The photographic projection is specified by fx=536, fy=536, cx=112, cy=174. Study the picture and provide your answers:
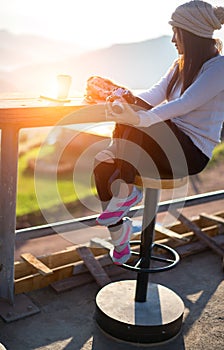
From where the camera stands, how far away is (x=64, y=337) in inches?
103

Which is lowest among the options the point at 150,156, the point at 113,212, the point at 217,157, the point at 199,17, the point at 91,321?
the point at 217,157

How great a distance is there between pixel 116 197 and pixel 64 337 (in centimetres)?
78

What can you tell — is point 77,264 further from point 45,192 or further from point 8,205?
point 45,192

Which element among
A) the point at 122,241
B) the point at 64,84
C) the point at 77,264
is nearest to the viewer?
the point at 122,241

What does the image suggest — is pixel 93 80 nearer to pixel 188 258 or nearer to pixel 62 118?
pixel 62 118

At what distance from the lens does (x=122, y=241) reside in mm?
2439

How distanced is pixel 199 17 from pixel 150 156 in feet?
2.03

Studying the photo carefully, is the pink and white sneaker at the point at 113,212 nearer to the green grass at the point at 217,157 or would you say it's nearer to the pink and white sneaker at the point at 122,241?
the pink and white sneaker at the point at 122,241

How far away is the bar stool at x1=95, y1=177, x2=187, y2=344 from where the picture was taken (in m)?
Result: 2.56

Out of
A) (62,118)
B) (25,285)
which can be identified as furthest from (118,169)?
(25,285)

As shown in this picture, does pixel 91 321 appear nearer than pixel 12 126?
No

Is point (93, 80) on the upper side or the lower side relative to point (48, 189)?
upper

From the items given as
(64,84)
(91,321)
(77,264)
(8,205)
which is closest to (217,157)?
(77,264)

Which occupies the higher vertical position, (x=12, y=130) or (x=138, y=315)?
(x=12, y=130)
